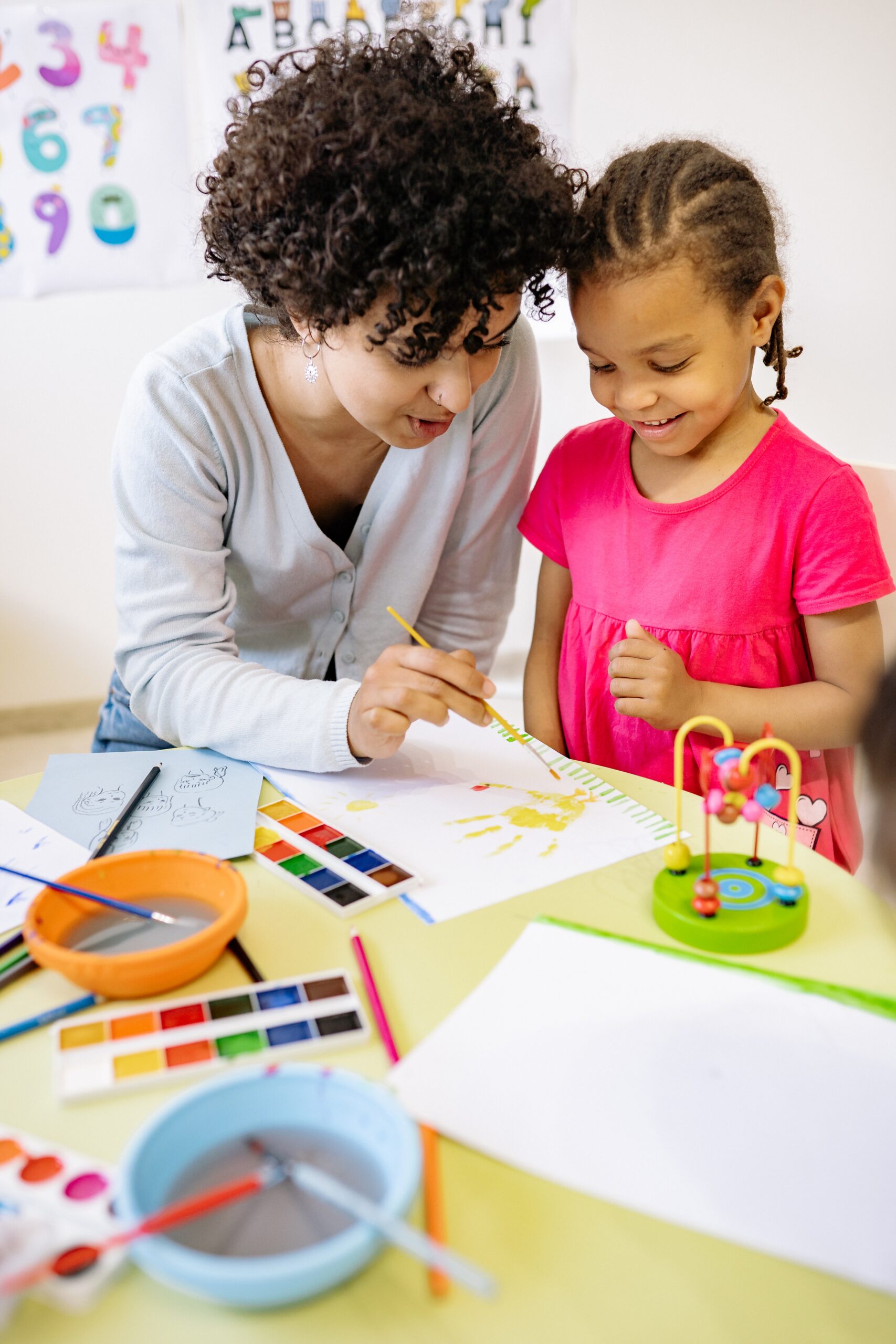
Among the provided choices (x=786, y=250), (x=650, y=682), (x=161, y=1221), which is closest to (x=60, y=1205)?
(x=161, y=1221)

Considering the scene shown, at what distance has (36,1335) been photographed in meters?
0.40

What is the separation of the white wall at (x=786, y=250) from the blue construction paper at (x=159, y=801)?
1562 mm

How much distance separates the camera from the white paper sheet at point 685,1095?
0.46 meters

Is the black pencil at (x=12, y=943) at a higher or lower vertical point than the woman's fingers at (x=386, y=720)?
lower

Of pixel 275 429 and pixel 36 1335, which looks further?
pixel 275 429

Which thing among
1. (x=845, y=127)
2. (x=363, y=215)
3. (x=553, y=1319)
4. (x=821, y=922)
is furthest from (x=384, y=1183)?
(x=845, y=127)

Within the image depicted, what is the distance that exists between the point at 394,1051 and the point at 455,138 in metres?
0.71

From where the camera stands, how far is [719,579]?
1.06 meters

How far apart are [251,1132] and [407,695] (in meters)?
0.43

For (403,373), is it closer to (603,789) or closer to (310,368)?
(310,368)

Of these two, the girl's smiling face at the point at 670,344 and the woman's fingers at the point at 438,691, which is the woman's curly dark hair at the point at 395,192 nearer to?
the girl's smiling face at the point at 670,344

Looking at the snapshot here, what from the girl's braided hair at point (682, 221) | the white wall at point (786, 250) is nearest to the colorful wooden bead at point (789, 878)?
the girl's braided hair at point (682, 221)

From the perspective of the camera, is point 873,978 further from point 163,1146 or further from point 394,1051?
point 163,1146

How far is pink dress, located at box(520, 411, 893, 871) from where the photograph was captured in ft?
3.31
